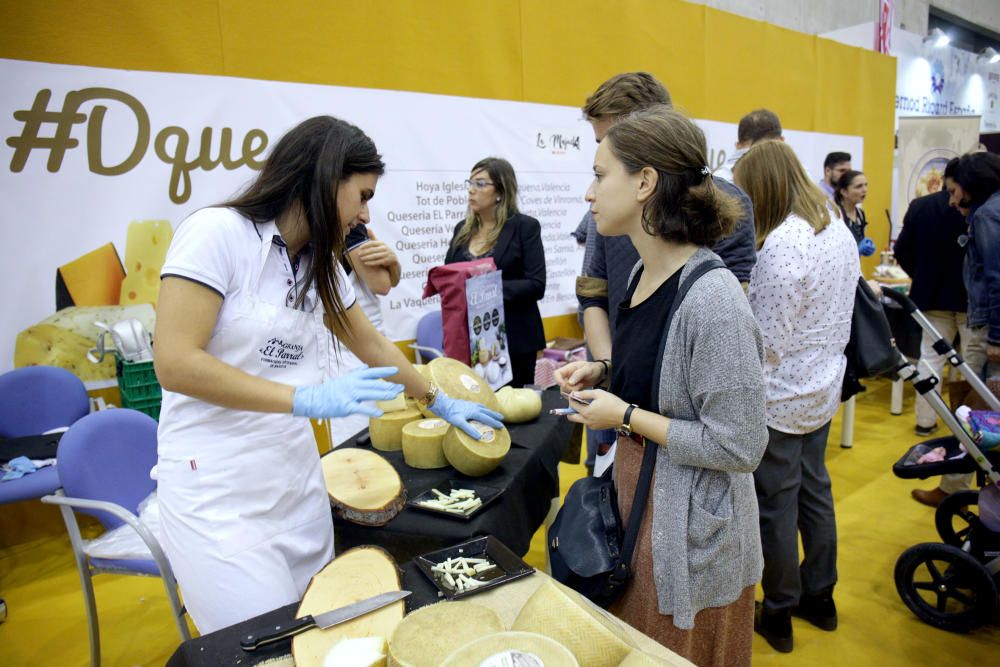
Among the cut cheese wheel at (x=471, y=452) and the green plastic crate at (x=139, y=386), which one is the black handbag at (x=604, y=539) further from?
the green plastic crate at (x=139, y=386)

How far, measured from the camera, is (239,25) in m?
3.58

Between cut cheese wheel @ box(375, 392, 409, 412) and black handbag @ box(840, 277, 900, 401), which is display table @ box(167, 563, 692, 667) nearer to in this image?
cut cheese wheel @ box(375, 392, 409, 412)

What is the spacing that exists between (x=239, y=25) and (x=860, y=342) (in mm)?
3544

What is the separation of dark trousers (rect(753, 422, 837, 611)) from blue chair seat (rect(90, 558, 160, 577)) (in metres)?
2.06

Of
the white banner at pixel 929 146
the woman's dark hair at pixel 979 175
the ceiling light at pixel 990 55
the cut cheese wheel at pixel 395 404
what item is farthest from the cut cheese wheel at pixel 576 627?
the ceiling light at pixel 990 55

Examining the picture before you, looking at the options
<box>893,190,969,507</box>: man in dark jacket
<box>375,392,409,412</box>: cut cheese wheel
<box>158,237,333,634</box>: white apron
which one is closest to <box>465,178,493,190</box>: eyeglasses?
<box>375,392,409,412</box>: cut cheese wheel

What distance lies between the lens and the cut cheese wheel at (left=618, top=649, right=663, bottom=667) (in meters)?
0.83

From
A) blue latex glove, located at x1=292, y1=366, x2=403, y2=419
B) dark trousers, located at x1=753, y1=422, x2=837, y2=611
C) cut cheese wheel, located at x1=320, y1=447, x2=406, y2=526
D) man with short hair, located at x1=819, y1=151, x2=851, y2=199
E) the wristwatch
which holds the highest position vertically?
man with short hair, located at x1=819, y1=151, x2=851, y2=199

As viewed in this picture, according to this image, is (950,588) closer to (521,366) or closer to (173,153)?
(521,366)

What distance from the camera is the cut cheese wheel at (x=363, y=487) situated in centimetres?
163

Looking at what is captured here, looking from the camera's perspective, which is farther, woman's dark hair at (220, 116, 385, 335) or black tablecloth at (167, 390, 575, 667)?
woman's dark hair at (220, 116, 385, 335)

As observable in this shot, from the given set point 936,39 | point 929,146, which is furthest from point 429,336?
point 936,39

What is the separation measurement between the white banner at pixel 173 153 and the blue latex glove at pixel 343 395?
3.66 ft

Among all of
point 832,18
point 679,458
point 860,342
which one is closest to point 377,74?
point 860,342
